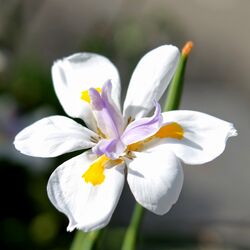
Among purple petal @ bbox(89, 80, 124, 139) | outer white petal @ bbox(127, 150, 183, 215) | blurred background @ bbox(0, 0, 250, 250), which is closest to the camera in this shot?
outer white petal @ bbox(127, 150, 183, 215)

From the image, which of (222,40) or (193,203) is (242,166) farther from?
(222,40)

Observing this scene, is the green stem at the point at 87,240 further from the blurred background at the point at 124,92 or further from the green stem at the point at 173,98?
the blurred background at the point at 124,92

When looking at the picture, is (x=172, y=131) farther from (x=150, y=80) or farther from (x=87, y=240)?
(x=87, y=240)

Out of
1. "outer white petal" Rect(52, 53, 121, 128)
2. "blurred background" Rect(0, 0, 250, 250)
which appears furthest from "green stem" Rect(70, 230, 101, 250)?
"blurred background" Rect(0, 0, 250, 250)

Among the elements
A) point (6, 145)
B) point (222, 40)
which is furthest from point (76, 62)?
point (222, 40)

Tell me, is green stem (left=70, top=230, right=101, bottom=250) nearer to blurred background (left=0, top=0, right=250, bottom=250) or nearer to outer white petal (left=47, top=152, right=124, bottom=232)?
outer white petal (left=47, top=152, right=124, bottom=232)

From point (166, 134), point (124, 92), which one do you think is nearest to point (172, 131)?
point (166, 134)

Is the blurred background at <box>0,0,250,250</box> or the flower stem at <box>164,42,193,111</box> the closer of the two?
the flower stem at <box>164,42,193,111</box>
